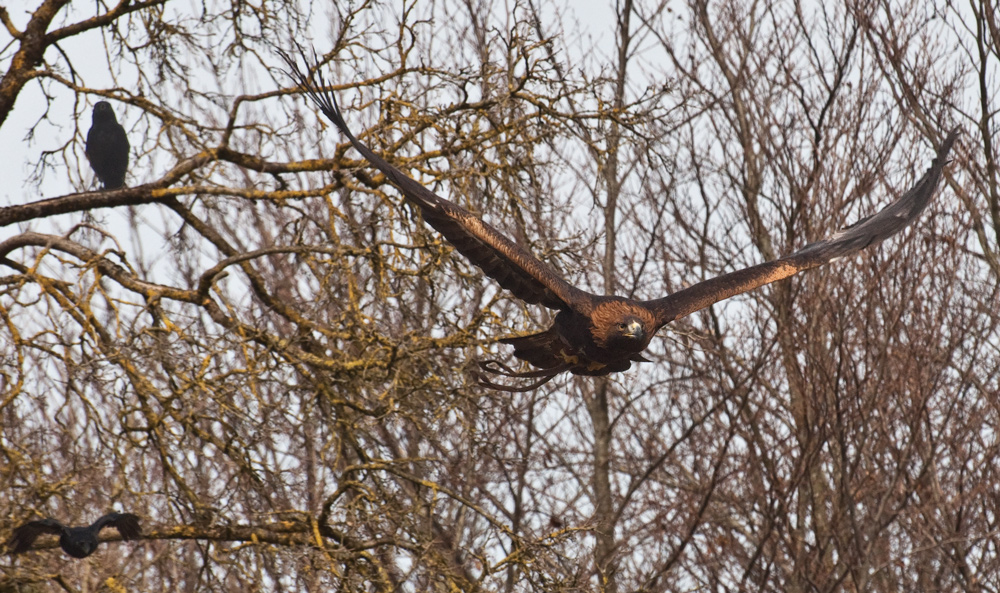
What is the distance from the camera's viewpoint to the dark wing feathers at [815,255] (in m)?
6.01

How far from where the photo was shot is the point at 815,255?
661 cm

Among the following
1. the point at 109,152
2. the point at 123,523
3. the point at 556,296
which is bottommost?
the point at 123,523

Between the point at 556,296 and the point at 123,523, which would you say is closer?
the point at 556,296

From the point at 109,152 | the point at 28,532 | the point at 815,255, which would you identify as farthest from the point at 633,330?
the point at 109,152

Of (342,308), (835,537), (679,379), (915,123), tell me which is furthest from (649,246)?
(342,308)

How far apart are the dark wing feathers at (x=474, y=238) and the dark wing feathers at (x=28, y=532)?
241cm

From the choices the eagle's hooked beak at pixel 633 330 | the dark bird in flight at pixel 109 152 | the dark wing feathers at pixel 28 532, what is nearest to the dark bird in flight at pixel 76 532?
the dark wing feathers at pixel 28 532

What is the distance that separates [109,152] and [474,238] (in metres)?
3.85

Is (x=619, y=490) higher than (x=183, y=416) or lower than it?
higher

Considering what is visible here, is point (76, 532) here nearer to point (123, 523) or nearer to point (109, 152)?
point (123, 523)

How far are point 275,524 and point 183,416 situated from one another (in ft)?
2.46

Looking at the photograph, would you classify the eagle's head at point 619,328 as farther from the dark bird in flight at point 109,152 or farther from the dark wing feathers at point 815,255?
the dark bird in flight at point 109,152

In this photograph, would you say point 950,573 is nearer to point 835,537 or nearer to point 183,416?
point 835,537

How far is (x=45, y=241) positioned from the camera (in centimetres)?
691
